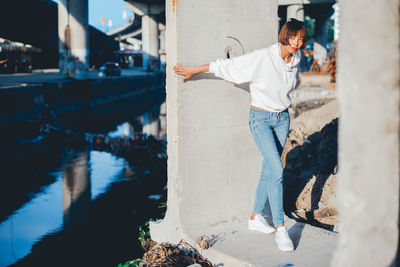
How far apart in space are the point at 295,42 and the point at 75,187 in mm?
5883

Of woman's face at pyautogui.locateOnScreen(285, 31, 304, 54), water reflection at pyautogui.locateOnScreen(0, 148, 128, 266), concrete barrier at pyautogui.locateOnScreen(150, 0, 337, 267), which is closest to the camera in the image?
woman's face at pyautogui.locateOnScreen(285, 31, 304, 54)

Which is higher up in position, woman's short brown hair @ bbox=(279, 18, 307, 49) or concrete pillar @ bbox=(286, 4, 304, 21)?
concrete pillar @ bbox=(286, 4, 304, 21)

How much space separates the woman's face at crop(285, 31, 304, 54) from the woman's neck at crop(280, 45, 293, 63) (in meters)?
0.05

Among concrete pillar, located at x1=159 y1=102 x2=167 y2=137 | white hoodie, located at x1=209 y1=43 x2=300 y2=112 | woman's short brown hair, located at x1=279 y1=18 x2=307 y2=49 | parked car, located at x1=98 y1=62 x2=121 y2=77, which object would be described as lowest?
concrete pillar, located at x1=159 y1=102 x2=167 y2=137

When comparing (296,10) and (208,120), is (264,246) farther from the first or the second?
(296,10)

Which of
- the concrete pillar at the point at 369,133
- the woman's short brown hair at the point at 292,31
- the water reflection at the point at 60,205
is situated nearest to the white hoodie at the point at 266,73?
the woman's short brown hair at the point at 292,31

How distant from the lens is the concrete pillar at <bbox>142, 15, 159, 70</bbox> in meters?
51.5

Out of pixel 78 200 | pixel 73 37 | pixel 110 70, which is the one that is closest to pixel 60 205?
pixel 78 200

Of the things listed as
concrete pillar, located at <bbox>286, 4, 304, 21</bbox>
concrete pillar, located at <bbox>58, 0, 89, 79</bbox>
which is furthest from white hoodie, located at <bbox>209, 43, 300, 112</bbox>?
concrete pillar, located at <bbox>286, 4, 304, 21</bbox>

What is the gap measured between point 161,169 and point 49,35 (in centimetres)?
3967

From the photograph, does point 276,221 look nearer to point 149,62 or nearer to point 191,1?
point 191,1

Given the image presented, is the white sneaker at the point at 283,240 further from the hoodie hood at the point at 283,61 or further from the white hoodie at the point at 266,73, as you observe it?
the hoodie hood at the point at 283,61

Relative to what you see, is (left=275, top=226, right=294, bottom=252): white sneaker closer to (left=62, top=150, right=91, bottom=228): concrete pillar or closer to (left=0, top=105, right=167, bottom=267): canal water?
(left=0, top=105, right=167, bottom=267): canal water

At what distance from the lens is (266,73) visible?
161 inches
